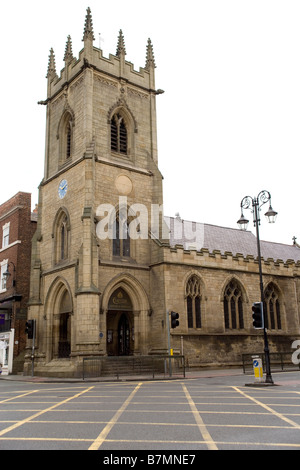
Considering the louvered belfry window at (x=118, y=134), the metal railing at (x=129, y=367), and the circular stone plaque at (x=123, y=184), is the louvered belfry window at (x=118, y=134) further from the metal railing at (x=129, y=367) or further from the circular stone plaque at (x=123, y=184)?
the metal railing at (x=129, y=367)

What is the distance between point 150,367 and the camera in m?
25.6

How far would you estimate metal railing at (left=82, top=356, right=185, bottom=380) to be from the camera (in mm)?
23438

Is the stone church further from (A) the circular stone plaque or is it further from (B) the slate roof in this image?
(B) the slate roof

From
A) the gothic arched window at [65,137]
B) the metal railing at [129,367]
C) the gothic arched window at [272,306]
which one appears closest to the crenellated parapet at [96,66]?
the gothic arched window at [65,137]

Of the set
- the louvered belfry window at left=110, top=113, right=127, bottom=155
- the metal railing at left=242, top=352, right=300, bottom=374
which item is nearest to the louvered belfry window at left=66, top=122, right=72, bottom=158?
the louvered belfry window at left=110, top=113, right=127, bottom=155

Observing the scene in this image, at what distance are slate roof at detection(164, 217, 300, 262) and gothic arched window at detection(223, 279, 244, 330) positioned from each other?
139 inches

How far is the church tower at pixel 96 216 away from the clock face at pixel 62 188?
7 cm

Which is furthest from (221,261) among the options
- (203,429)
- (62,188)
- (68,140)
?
(203,429)

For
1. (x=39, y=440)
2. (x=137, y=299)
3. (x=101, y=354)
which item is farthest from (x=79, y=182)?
(x=39, y=440)

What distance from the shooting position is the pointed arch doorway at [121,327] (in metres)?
28.2

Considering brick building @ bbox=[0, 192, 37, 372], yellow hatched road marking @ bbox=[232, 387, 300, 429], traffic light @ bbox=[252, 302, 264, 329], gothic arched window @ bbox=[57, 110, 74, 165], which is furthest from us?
gothic arched window @ bbox=[57, 110, 74, 165]

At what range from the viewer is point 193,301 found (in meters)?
28.8
